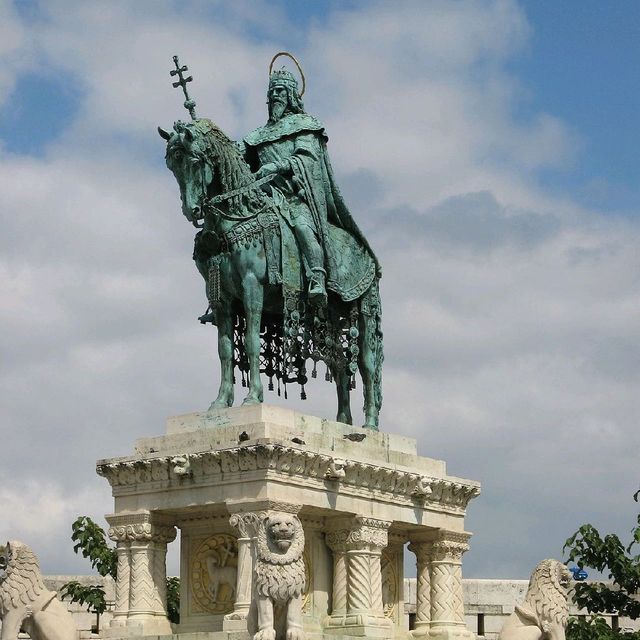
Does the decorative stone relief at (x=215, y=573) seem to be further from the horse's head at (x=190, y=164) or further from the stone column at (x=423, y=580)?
the horse's head at (x=190, y=164)

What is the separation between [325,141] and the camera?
3291 centimetres

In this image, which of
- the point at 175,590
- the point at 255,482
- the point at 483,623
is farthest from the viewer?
the point at 483,623

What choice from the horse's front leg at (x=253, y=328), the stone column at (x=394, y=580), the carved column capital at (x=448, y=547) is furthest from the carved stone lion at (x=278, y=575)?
the carved column capital at (x=448, y=547)

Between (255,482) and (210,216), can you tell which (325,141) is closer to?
(210,216)

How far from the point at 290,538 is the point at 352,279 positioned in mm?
7089

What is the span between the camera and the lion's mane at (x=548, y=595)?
2989cm

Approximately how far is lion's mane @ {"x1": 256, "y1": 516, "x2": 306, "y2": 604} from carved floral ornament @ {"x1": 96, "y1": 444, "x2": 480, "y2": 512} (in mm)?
2593

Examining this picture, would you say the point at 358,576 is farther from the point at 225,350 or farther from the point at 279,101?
the point at 279,101

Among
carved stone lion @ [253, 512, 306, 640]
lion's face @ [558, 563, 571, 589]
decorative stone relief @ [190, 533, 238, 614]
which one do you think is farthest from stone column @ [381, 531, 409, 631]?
carved stone lion @ [253, 512, 306, 640]

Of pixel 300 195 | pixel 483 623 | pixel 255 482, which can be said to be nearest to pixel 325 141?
pixel 300 195

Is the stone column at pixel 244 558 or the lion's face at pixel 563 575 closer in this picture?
the stone column at pixel 244 558

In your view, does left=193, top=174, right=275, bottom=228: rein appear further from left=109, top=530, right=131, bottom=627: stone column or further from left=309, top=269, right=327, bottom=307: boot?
left=109, top=530, right=131, bottom=627: stone column

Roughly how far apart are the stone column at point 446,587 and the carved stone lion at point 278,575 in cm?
644

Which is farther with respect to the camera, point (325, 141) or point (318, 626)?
point (325, 141)
